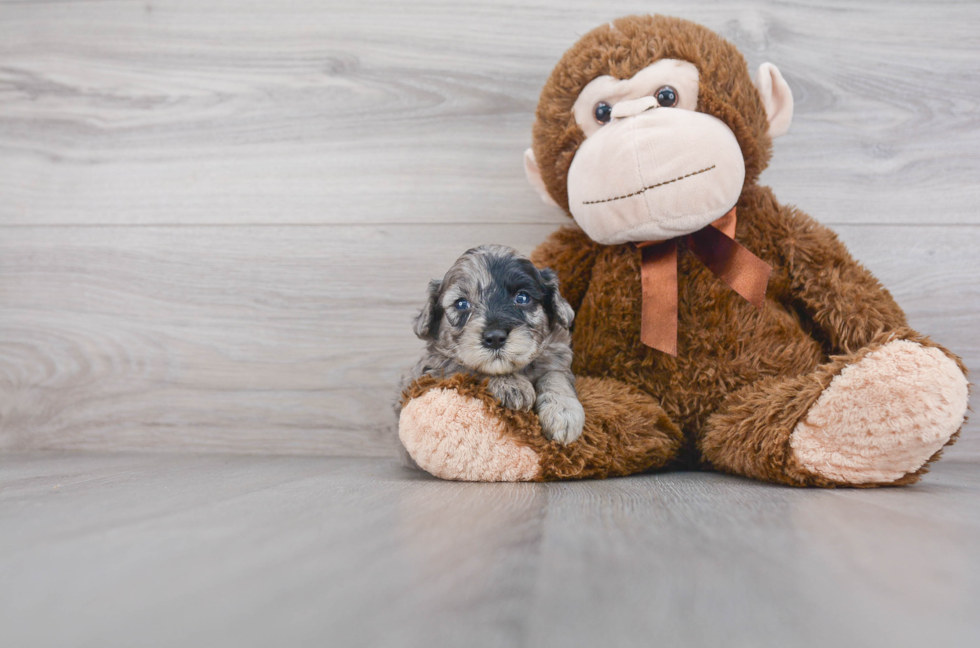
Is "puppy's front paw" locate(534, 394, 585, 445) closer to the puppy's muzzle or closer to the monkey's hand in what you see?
the monkey's hand

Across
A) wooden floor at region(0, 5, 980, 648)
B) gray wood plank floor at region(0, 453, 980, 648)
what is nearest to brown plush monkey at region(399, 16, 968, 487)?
gray wood plank floor at region(0, 453, 980, 648)

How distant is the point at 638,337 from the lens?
1029 mm

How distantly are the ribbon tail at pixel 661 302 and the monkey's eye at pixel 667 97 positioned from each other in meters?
0.22

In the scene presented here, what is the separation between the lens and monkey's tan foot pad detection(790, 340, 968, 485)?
0.76 meters

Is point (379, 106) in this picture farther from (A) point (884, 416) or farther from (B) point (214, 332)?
(A) point (884, 416)

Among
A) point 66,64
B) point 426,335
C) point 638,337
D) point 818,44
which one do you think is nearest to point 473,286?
point 426,335

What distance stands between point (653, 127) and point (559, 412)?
17.8 inches

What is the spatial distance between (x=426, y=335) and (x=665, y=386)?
0.41 m

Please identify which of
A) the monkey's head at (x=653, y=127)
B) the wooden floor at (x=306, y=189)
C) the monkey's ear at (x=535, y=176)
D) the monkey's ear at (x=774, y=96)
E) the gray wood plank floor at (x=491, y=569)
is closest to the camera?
the gray wood plank floor at (x=491, y=569)

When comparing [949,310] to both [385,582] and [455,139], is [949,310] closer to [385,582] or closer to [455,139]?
[455,139]

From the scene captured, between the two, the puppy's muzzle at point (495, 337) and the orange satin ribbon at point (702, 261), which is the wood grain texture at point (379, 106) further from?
the puppy's muzzle at point (495, 337)

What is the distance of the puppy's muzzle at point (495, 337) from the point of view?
82 cm

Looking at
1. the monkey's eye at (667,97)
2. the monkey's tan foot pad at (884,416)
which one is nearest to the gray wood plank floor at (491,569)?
the monkey's tan foot pad at (884,416)

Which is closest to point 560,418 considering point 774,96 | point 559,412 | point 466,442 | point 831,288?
point 559,412
